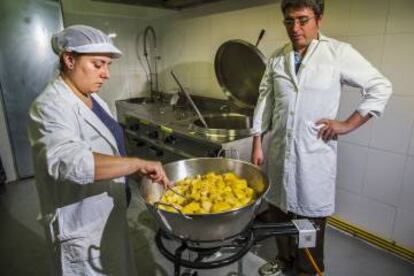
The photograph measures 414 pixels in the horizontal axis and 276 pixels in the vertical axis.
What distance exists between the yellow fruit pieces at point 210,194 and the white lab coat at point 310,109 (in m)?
0.47

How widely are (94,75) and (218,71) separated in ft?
4.44

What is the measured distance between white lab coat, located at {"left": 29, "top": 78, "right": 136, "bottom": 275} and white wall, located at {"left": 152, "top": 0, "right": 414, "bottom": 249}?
1.29 m

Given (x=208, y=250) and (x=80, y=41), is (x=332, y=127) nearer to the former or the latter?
(x=208, y=250)

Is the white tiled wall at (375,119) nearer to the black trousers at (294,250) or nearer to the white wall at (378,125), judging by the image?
the white wall at (378,125)

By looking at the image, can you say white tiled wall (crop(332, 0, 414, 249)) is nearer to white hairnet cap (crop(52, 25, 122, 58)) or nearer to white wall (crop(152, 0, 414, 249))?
white wall (crop(152, 0, 414, 249))

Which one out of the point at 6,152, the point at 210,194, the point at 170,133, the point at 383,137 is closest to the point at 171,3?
the point at 170,133

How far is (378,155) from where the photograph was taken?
148 centimetres

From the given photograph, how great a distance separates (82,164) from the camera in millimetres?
671

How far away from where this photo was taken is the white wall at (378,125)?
1326 millimetres

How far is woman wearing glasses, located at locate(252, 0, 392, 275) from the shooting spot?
3.56 ft

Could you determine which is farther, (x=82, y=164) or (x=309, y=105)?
(x=309, y=105)

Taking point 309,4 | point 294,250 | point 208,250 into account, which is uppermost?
point 309,4

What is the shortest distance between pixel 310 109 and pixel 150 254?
1.30 m

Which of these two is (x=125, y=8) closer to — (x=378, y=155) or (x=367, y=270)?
(x=378, y=155)
